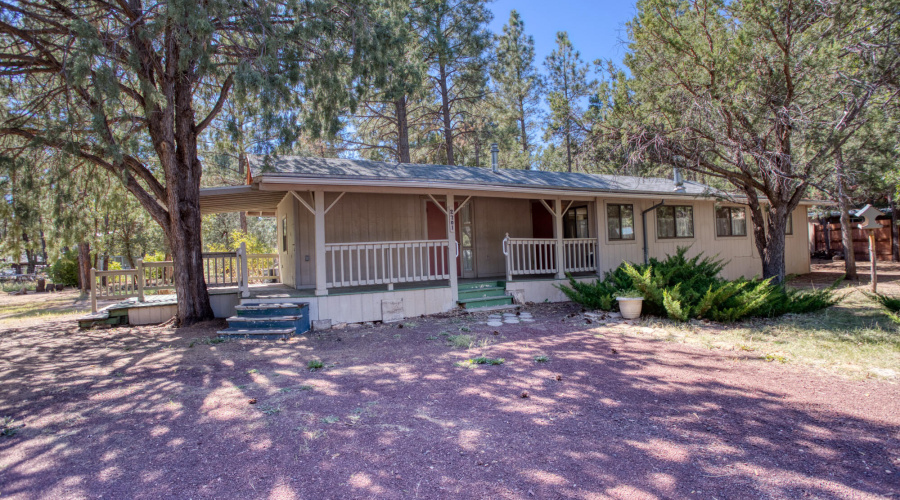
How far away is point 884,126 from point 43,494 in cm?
1645

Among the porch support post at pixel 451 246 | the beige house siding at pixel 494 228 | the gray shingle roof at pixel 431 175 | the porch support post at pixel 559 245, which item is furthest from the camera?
the beige house siding at pixel 494 228

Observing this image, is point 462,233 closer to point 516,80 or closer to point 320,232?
point 320,232

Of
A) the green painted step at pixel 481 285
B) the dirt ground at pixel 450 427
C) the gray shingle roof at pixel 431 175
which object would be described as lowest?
the dirt ground at pixel 450 427

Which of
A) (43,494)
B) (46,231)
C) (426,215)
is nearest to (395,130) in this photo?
(426,215)

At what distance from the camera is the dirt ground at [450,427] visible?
8.98ft

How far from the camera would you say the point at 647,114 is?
859 centimetres

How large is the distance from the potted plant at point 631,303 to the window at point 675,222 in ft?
16.0

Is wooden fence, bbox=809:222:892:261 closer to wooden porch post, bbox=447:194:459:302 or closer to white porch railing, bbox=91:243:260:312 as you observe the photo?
wooden porch post, bbox=447:194:459:302

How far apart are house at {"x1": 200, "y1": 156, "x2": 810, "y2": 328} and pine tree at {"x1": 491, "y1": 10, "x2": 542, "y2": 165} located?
21.8 ft

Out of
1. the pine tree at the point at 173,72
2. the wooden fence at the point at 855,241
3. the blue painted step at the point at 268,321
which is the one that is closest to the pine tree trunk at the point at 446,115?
the pine tree at the point at 173,72

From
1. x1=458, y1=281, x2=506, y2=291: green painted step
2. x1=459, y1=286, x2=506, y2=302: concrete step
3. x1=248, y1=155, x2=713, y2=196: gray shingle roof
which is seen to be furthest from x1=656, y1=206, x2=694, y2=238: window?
x1=459, y1=286, x2=506, y2=302: concrete step

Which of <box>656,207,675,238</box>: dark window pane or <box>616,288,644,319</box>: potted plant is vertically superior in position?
<box>656,207,675,238</box>: dark window pane

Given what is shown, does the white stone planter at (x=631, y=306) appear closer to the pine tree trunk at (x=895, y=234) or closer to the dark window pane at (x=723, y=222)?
the dark window pane at (x=723, y=222)

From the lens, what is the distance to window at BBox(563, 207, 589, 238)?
11.9 metres
